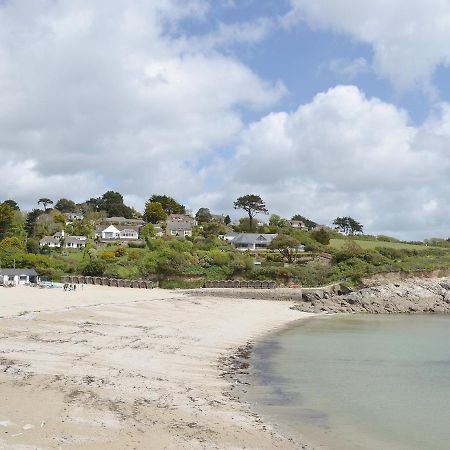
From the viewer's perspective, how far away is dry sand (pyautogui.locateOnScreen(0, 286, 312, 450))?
33.7 feet

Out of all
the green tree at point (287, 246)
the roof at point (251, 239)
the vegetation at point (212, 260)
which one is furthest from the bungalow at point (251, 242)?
the green tree at point (287, 246)

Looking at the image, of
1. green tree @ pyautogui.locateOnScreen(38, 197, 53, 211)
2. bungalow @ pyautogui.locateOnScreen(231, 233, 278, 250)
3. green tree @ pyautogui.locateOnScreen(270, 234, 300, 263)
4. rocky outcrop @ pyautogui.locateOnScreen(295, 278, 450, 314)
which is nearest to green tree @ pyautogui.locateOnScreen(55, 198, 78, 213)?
green tree @ pyautogui.locateOnScreen(38, 197, 53, 211)

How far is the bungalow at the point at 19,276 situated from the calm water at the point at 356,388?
1231 inches

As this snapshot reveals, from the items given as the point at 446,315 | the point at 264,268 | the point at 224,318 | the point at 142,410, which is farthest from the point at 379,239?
the point at 142,410

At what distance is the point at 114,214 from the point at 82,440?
127 m

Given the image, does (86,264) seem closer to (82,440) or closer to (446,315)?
(446,315)

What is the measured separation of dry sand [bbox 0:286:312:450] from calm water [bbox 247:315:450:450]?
4.10ft

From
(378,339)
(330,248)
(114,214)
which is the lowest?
(378,339)

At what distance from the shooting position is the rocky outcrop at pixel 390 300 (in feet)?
155

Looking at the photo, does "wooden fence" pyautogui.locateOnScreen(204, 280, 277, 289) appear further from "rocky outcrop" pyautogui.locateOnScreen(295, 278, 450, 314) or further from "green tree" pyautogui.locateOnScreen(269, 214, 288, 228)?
"green tree" pyautogui.locateOnScreen(269, 214, 288, 228)

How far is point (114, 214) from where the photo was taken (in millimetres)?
133750

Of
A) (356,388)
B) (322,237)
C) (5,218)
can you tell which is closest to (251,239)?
(322,237)

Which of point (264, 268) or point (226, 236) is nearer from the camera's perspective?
point (264, 268)

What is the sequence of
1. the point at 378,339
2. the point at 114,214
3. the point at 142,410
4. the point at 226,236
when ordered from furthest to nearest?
the point at 114,214
the point at 226,236
the point at 378,339
the point at 142,410
